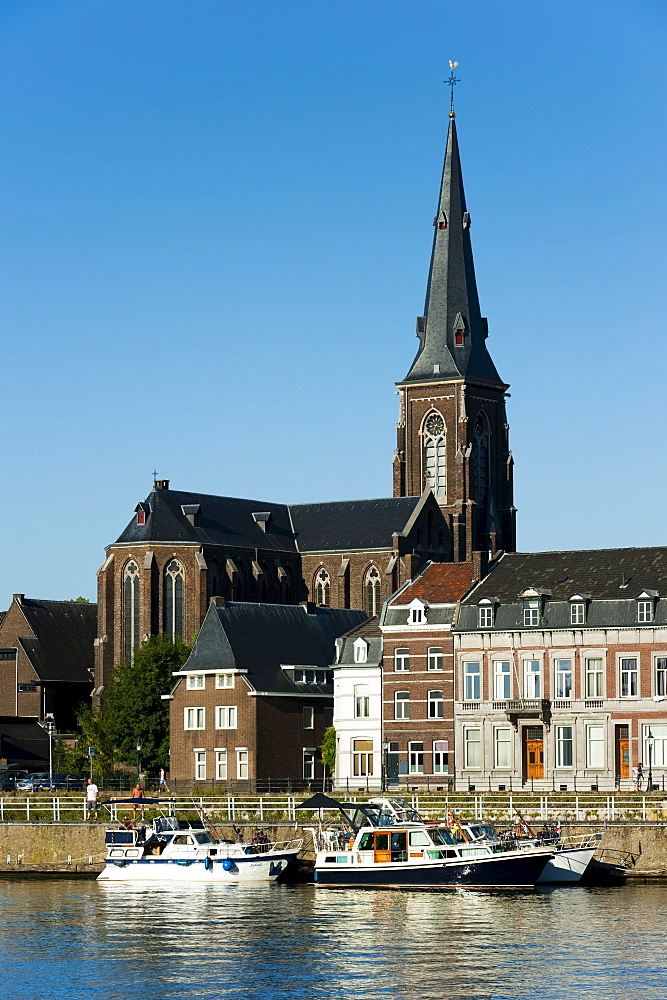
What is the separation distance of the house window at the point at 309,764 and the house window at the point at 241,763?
149 inches

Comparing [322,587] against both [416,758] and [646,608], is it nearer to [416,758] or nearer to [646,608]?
[416,758]

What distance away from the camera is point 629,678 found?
89.4 m

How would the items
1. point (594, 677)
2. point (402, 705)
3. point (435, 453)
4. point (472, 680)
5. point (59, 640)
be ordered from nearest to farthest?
point (594, 677) → point (472, 680) → point (402, 705) → point (59, 640) → point (435, 453)

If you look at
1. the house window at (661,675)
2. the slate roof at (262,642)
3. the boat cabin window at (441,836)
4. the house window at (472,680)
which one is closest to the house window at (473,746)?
the house window at (472,680)

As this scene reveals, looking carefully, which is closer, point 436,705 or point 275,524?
point 436,705

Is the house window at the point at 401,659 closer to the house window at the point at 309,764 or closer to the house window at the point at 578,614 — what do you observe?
the house window at the point at 578,614

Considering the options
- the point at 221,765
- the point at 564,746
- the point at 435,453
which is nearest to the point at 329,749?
the point at 221,765

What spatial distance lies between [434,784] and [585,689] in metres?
8.81

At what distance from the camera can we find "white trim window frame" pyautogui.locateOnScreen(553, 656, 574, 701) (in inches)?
3561

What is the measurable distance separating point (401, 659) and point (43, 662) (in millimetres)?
50595

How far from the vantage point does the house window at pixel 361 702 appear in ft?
324

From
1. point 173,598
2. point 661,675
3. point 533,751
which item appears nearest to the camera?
point 661,675

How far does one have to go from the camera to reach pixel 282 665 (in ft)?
352

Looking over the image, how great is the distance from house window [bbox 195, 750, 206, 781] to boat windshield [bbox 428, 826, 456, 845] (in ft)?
125
